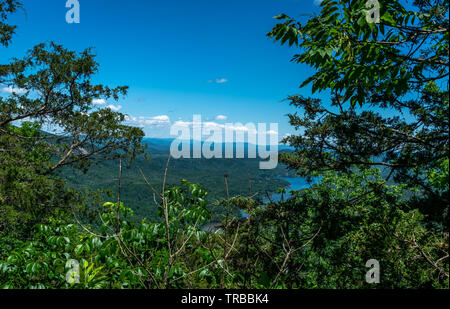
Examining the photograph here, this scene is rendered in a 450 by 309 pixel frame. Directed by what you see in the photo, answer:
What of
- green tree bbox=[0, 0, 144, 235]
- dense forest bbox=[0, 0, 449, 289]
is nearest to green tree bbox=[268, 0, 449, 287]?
dense forest bbox=[0, 0, 449, 289]

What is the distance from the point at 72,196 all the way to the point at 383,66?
482 inches

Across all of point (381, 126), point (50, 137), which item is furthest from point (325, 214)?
point (50, 137)

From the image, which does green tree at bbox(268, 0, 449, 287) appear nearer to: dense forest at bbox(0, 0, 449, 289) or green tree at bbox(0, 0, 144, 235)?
dense forest at bbox(0, 0, 449, 289)

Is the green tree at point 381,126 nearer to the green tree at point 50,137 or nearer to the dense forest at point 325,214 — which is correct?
the dense forest at point 325,214

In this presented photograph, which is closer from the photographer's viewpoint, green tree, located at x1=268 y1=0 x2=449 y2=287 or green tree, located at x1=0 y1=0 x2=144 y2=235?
green tree, located at x1=268 y1=0 x2=449 y2=287

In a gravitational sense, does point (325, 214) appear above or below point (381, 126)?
below

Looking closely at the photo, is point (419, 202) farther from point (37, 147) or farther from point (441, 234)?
point (37, 147)

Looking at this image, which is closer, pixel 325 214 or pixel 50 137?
pixel 325 214

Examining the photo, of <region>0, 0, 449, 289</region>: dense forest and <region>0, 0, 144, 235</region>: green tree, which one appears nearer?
<region>0, 0, 449, 289</region>: dense forest

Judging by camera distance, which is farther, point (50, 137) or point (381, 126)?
point (50, 137)

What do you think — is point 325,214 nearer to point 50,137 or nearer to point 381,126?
point 381,126

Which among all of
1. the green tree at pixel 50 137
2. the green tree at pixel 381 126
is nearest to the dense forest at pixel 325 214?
the green tree at pixel 381 126
